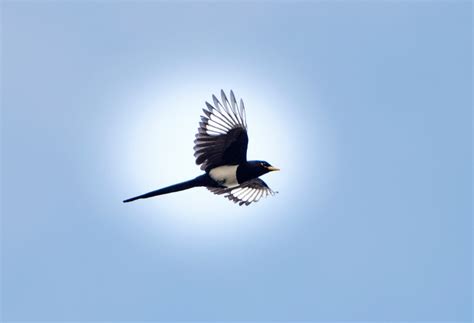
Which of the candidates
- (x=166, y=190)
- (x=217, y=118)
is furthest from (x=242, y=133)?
(x=166, y=190)

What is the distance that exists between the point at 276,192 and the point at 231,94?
234 centimetres

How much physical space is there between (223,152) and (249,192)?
1534 millimetres

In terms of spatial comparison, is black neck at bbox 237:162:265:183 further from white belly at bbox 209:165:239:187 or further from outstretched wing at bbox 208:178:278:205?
outstretched wing at bbox 208:178:278:205

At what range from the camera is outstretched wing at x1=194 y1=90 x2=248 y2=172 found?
543 inches

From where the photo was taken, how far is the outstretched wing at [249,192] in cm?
1543

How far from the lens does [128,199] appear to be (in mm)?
14109

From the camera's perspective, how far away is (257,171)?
1441 cm

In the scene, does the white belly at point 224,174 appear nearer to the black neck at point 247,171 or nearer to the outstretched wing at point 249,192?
the black neck at point 247,171

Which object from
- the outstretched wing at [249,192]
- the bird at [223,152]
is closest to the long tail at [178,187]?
the bird at [223,152]

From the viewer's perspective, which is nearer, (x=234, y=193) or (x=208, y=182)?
(x=208, y=182)

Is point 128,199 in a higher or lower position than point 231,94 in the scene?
lower

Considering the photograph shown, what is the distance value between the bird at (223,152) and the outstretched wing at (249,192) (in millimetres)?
633

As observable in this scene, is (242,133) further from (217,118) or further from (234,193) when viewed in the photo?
(234,193)

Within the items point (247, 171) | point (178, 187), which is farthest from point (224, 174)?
point (178, 187)
